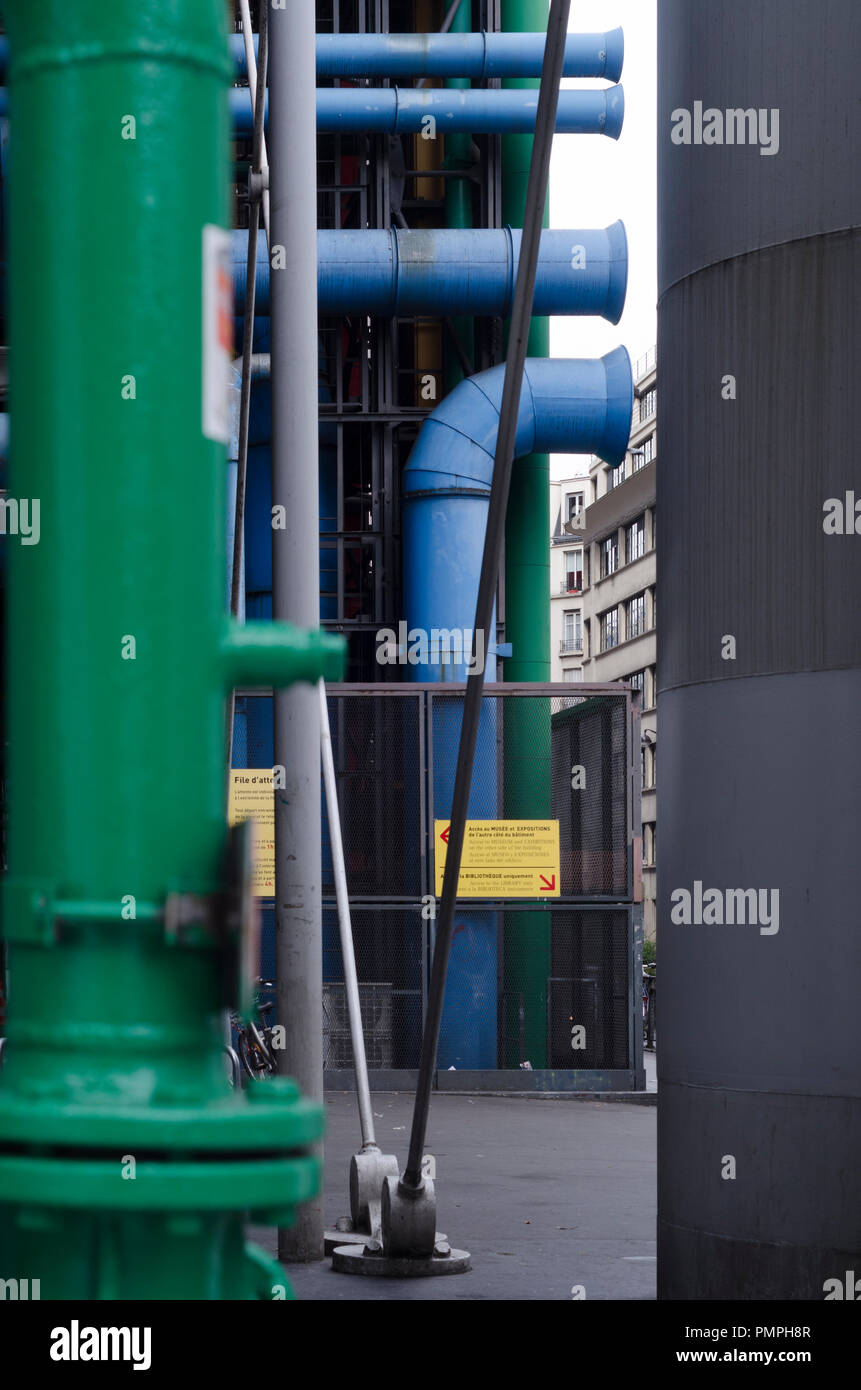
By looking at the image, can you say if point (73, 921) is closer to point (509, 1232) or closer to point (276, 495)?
point (276, 495)

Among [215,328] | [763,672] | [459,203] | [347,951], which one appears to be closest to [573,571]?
[459,203]

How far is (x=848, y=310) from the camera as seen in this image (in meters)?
5.16

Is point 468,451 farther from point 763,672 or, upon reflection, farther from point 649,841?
point 649,841

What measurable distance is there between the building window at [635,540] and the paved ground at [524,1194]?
56473 millimetres

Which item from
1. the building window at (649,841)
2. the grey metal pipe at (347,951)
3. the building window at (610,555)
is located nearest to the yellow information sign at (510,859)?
the grey metal pipe at (347,951)

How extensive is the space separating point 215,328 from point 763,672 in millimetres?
4287

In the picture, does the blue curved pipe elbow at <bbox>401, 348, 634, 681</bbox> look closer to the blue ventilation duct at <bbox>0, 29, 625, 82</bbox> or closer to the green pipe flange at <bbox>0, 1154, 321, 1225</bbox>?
the blue ventilation duct at <bbox>0, 29, 625, 82</bbox>

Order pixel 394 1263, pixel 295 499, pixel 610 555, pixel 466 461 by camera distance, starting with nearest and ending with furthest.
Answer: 1. pixel 394 1263
2. pixel 295 499
3. pixel 466 461
4. pixel 610 555

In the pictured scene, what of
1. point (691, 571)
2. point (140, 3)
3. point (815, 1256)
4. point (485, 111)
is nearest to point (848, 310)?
point (691, 571)

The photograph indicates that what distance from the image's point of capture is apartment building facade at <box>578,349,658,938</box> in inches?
2643

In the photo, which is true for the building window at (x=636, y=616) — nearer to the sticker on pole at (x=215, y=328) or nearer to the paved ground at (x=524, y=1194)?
the paved ground at (x=524, y=1194)

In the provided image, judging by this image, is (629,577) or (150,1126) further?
(629,577)

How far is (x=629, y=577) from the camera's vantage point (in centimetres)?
7156

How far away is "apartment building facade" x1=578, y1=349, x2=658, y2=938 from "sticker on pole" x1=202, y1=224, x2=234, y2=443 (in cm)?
6025
